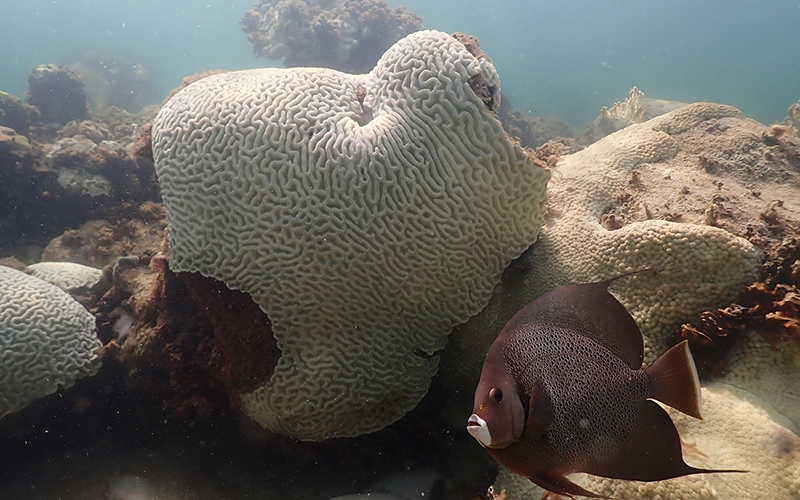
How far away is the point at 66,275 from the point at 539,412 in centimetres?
498

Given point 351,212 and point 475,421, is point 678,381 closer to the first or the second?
point 475,421

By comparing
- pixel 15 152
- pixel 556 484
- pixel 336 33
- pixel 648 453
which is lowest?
pixel 15 152

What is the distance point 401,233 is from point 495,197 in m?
0.75

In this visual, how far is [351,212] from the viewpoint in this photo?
266cm

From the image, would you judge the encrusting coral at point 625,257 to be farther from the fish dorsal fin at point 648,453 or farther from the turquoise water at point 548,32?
the turquoise water at point 548,32

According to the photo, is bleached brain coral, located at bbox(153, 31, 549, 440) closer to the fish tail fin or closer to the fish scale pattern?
the fish scale pattern

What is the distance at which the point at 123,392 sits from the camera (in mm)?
3301

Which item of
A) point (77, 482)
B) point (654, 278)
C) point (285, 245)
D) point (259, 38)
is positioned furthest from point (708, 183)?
point (259, 38)

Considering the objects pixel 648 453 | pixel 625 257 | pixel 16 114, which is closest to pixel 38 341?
pixel 648 453

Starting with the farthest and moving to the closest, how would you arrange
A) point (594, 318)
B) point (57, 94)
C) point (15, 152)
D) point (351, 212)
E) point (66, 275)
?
point (57, 94) → point (15, 152) → point (66, 275) → point (351, 212) → point (594, 318)

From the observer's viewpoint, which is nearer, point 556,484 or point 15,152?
point 556,484

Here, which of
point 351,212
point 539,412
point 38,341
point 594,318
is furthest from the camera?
point 38,341

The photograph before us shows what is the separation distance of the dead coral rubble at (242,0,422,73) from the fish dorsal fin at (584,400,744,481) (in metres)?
12.3

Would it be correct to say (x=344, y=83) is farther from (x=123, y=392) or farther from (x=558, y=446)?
(x=123, y=392)
